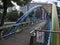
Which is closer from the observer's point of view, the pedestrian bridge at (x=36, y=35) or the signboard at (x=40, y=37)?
the pedestrian bridge at (x=36, y=35)

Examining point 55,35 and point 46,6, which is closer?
point 55,35

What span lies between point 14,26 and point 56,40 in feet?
17.6

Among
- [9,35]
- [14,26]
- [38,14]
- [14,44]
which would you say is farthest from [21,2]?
[38,14]

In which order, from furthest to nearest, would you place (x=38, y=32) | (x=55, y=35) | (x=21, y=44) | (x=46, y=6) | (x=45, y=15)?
(x=45, y=15) < (x=46, y=6) < (x=21, y=44) < (x=38, y=32) < (x=55, y=35)

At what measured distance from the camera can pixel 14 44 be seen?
730 cm

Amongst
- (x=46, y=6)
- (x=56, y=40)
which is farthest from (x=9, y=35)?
(x=46, y=6)

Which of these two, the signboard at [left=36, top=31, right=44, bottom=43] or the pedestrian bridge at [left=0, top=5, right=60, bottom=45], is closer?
the pedestrian bridge at [left=0, top=5, right=60, bottom=45]

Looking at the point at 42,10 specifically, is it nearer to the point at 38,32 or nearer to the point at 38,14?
the point at 38,14

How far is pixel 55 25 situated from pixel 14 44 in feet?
10.4

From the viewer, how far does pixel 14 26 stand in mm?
9219

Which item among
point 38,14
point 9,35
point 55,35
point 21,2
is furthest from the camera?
point 38,14

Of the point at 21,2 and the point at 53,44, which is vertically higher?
the point at 21,2

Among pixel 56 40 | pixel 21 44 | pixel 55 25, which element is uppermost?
pixel 55 25

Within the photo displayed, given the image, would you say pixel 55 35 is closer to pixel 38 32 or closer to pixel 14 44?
pixel 38 32
